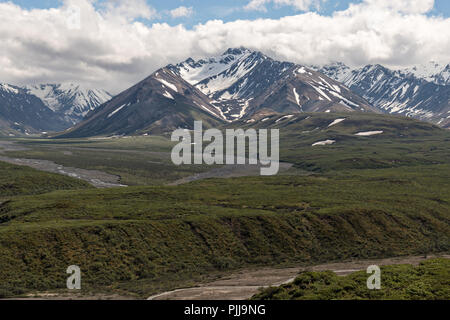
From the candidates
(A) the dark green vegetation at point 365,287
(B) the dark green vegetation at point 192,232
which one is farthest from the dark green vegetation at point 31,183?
(A) the dark green vegetation at point 365,287

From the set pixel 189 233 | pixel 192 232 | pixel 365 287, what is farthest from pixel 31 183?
pixel 365 287

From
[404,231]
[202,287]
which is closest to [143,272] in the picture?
[202,287]

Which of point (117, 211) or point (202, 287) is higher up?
point (117, 211)
